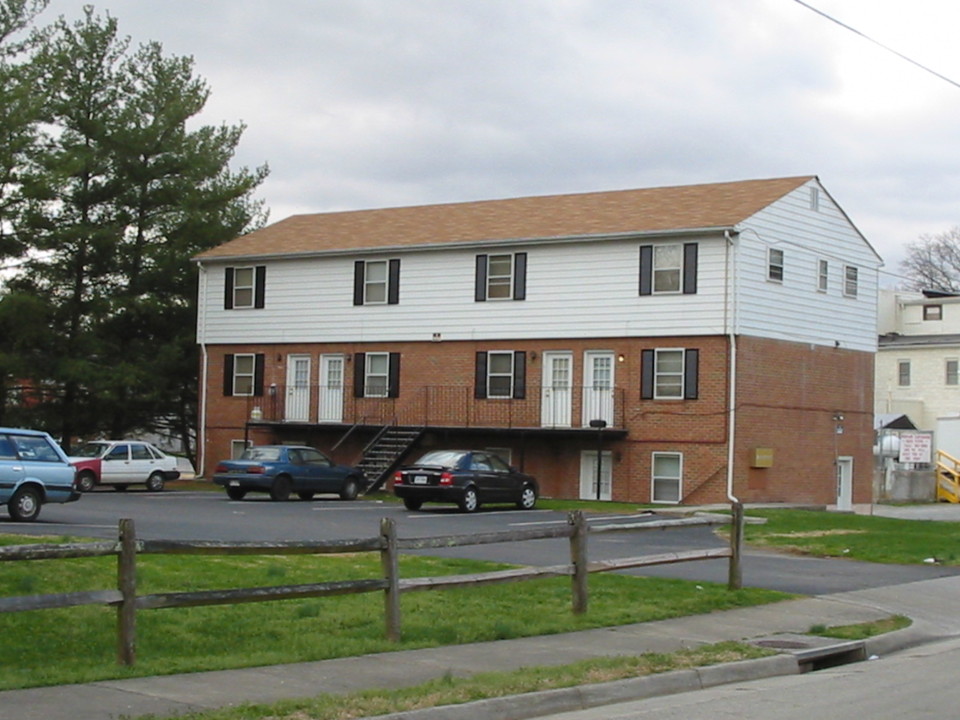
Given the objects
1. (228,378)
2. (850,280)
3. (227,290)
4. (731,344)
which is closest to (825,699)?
(731,344)

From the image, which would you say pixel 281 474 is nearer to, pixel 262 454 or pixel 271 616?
pixel 262 454

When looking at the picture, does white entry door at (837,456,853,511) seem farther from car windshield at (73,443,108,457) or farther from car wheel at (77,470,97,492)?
car wheel at (77,470,97,492)

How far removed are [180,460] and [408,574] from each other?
5542 cm

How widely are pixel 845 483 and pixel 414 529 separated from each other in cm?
1881

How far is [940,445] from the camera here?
197 ft

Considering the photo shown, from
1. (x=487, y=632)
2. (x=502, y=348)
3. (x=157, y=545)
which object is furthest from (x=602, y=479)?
(x=157, y=545)

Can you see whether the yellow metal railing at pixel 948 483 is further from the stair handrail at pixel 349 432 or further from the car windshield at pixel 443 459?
the car windshield at pixel 443 459

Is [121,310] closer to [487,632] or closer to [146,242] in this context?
[146,242]

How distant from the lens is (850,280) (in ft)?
135

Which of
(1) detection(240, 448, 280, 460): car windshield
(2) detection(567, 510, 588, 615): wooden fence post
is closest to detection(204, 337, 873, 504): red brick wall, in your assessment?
(1) detection(240, 448, 280, 460): car windshield

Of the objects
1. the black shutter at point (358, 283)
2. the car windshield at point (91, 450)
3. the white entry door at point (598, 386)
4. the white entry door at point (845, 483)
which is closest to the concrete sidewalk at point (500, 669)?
the white entry door at point (598, 386)

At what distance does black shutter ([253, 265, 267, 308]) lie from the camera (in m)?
45.1

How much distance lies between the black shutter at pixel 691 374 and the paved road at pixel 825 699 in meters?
24.0

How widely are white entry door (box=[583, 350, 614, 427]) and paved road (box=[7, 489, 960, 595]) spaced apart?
4.97 meters
